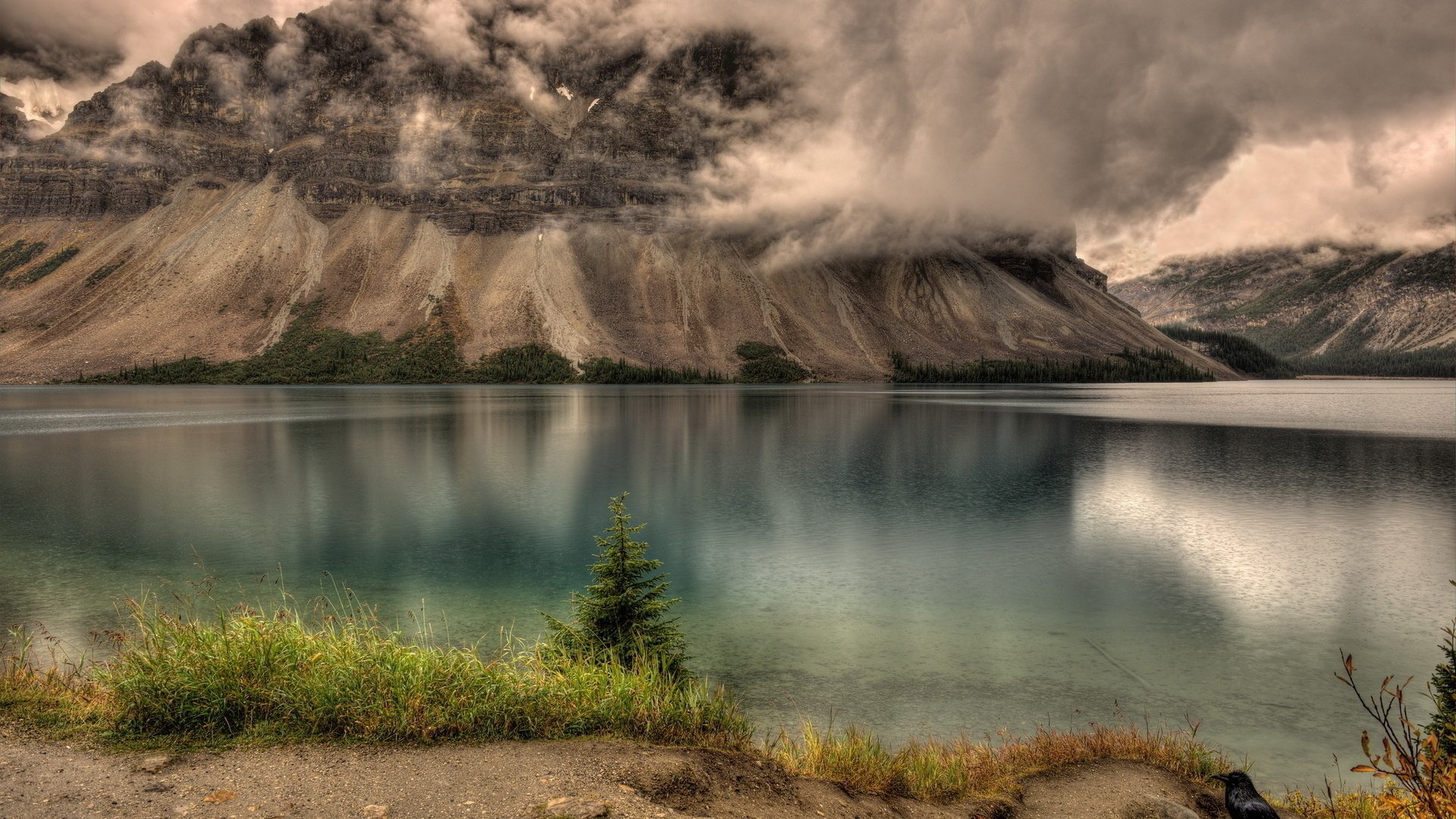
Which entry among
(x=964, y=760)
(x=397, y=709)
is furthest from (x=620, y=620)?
(x=964, y=760)

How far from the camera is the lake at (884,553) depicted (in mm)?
17141

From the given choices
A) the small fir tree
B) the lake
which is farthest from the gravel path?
the lake

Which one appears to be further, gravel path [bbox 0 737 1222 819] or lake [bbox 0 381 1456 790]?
lake [bbox 0 381 1456 790]

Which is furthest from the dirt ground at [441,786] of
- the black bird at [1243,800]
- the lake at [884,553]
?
the lake at [884,553]

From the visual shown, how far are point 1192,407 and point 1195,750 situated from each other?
5889 inches

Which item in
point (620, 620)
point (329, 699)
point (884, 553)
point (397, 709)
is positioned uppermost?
point (329, 699)

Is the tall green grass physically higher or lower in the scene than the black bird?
higher

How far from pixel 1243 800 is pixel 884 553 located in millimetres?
22250

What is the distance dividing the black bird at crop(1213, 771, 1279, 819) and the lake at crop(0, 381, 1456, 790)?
22.0 ft

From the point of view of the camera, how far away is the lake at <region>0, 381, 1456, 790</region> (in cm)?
1714

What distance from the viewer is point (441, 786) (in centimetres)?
814

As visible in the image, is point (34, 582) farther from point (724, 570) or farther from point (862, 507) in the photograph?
point (862, 507)

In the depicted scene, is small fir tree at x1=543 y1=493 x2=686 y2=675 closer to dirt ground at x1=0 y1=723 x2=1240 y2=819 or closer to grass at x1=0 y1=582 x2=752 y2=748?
grass at x1=0 y1=582 x2=752 y2=748

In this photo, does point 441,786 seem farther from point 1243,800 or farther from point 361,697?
point 1243,800
